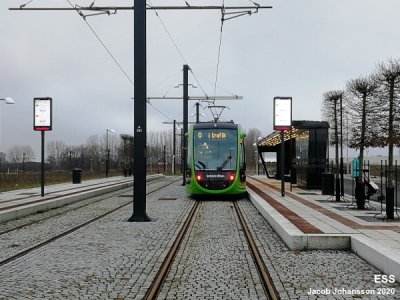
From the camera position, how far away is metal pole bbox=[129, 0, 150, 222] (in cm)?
1370

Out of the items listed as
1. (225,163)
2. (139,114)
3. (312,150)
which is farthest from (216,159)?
(139,114)

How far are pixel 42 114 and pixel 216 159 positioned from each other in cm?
730

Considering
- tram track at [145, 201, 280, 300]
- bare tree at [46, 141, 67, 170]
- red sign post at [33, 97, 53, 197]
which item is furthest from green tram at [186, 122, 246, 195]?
bare tree at [46, 141, 67, 170]

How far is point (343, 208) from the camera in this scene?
1520 centimetres

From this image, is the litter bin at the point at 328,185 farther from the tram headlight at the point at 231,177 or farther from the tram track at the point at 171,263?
the tram track at the point at 171,263

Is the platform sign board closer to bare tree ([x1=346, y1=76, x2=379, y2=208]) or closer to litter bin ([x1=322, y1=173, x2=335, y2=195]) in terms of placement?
litter bin ([x1=322, y1=173, x2=335, y2=195])

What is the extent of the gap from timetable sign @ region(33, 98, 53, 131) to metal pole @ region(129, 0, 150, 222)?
7.94 meters

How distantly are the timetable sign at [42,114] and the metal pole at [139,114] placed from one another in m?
7.94

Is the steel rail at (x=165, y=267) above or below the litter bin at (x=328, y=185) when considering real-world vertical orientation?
below

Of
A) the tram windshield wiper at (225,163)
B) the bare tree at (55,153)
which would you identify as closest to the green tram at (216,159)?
the tram windshield wiper at (225,163)

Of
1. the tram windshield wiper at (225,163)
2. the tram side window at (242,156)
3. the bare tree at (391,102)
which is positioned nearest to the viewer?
the tram windshield wiper at (225,163)

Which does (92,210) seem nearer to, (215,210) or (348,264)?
(215,210)

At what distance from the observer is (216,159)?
21.4m

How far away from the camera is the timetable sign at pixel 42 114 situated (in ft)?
67.3
